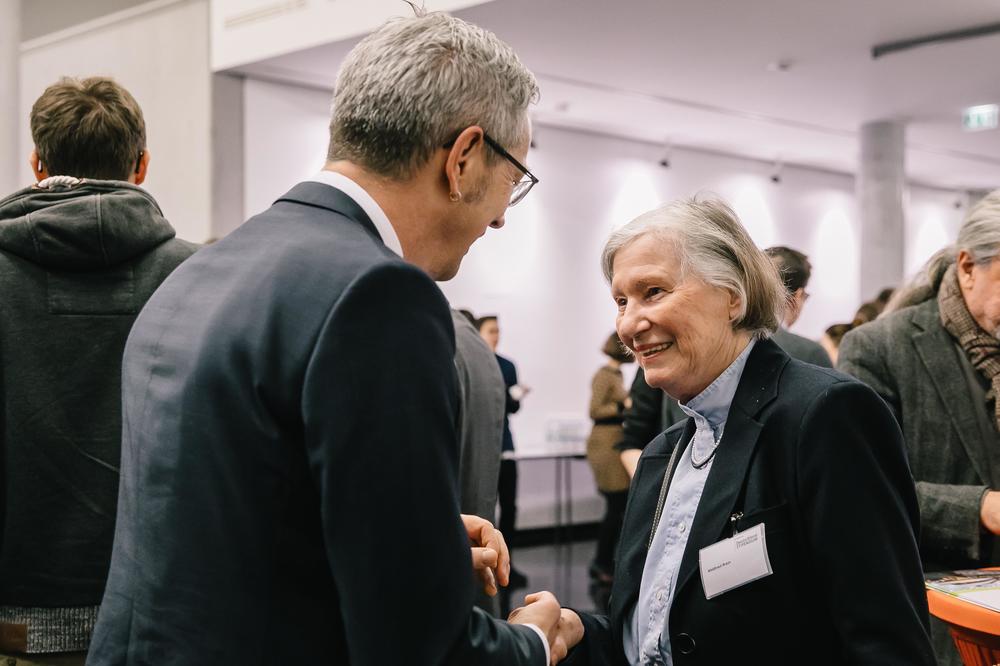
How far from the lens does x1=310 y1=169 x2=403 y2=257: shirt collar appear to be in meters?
1.15

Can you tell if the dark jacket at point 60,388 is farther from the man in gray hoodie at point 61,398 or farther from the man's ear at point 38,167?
the man's ear at point 38,167

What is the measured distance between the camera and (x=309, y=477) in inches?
39.8

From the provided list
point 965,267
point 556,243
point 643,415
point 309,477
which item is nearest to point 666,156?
point 556,243

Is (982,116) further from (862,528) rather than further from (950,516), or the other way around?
(862,528)

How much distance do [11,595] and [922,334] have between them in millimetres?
2144

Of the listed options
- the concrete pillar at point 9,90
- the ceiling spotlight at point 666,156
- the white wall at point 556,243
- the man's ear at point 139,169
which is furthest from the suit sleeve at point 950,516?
the ceiling spotlight at point 666,156

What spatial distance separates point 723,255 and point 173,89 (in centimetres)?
666

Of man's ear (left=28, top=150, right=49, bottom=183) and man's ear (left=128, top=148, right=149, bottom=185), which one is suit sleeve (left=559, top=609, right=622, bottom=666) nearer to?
man's ear (left=128, top=148, right=149, bottom=185)

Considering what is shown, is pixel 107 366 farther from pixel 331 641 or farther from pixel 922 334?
pixel 922 334

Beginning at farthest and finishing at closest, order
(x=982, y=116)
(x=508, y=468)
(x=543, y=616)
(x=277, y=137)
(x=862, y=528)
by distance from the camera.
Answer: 1. (x=982, y=116)
2. (x=277, y=137)
3. (x=508, y=468)
4. (x=862, y=528)
5. (x=543, y=616)

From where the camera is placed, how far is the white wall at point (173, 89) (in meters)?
7.42

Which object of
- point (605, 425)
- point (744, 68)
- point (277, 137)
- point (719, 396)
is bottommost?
point (605, 425)

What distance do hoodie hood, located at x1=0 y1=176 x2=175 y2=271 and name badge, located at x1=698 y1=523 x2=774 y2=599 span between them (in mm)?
1180

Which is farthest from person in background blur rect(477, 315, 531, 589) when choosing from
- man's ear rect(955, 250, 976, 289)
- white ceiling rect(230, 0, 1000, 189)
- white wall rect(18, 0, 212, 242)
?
man's ear rect(955, 250, 976, 289)
